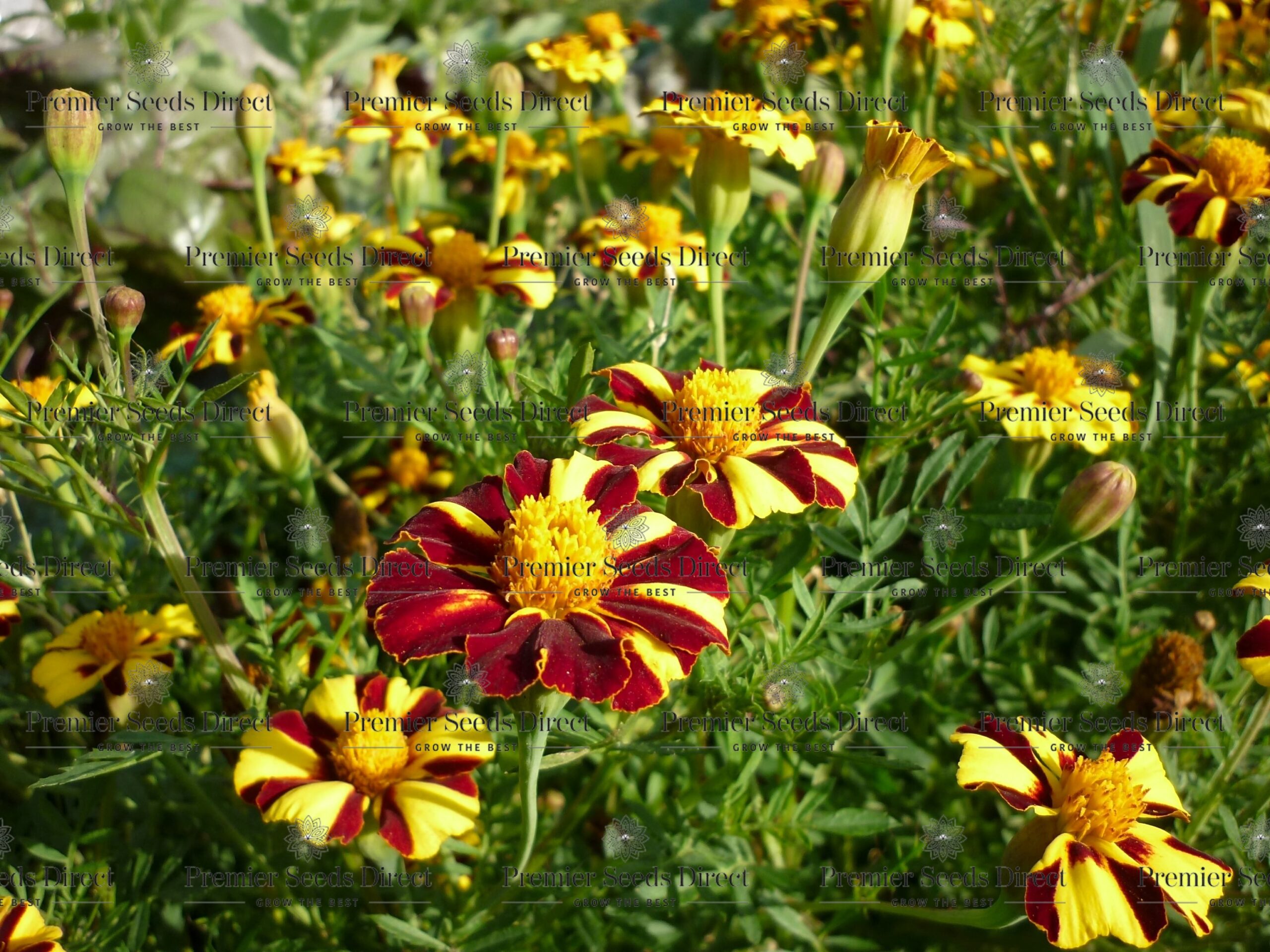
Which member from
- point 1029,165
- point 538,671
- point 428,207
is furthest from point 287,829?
point 1029,165

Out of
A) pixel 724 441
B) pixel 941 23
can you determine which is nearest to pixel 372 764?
pixel 724 441

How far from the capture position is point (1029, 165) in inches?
74.3

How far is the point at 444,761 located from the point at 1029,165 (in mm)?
1540

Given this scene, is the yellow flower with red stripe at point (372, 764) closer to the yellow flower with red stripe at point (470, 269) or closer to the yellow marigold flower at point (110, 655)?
the yellow marigold flower at point (110, 655)

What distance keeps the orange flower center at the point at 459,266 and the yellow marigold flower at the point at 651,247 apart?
0.17m

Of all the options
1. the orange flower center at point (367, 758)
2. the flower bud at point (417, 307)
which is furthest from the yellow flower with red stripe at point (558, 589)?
the flower bud at point (417, 307)

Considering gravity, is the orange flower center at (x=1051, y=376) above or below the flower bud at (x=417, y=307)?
below

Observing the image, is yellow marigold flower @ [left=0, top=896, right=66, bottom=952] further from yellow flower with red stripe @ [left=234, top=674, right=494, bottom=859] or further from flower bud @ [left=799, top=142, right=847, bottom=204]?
flower bud @ [left=799, top=142, right=847, bottom=204]

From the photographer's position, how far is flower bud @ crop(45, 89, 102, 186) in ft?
3.12

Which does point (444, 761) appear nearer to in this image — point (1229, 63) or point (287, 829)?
point (287, 829)

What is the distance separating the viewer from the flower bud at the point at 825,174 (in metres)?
1.19

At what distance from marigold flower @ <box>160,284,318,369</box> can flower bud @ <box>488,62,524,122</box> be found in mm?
385

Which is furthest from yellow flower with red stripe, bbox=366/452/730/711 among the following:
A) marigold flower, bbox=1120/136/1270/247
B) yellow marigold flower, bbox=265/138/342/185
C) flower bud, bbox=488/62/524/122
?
yellow marigold flower, bbox=265/138/342/185

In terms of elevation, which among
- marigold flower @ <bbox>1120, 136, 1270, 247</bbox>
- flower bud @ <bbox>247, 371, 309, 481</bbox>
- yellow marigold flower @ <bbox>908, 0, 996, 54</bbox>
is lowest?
flower bud @ <bbox>247, 371, 309, 481</bbox>
